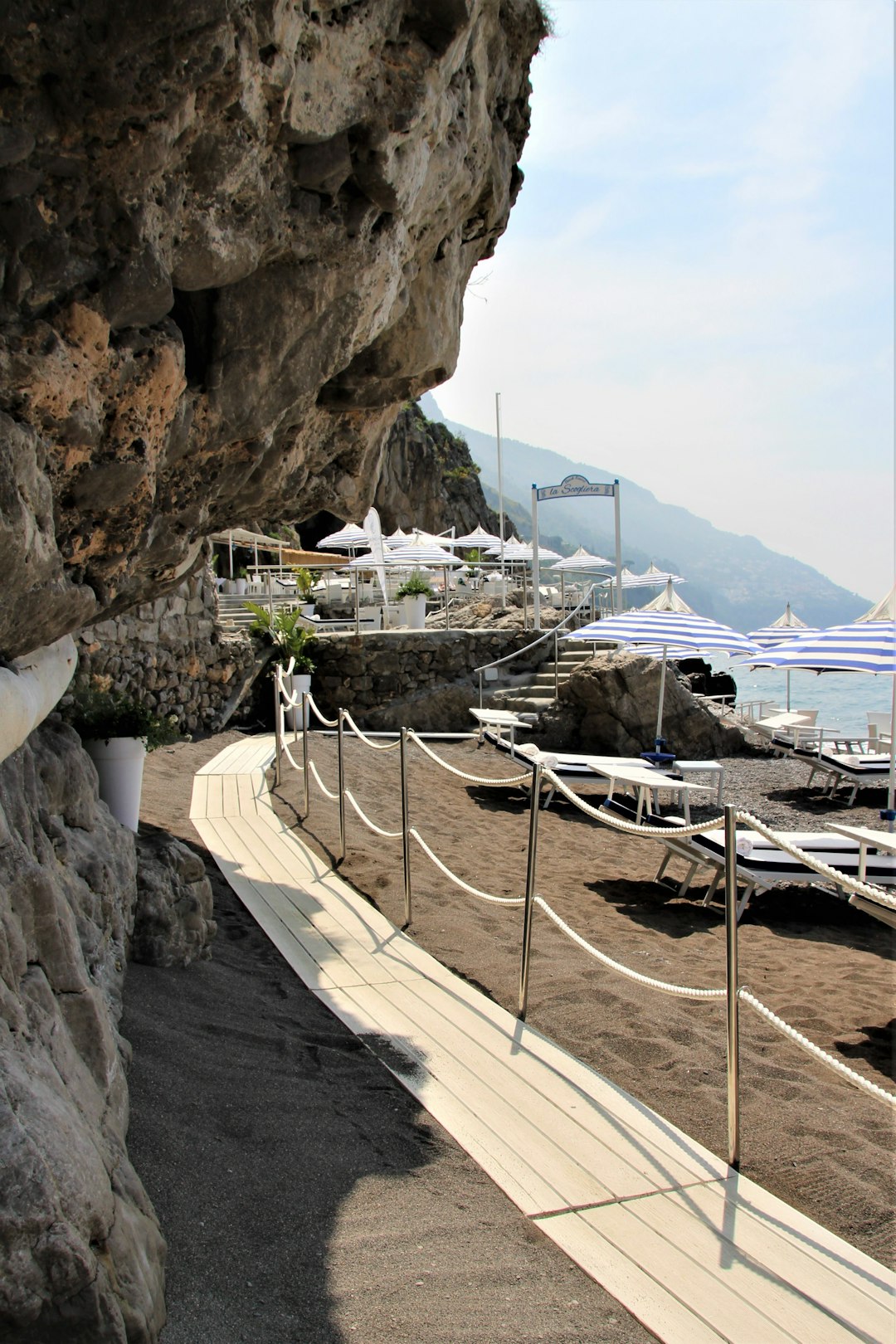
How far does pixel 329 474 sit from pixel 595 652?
10908 millimetres

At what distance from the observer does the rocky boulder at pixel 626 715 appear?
571 inches

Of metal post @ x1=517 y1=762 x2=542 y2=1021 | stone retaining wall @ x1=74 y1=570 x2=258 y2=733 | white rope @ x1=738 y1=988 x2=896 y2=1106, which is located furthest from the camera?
stone retaining wall @ x1=74 y1=570 x2=258 y2=733

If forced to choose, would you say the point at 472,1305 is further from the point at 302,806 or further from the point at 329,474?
the point at 302,806

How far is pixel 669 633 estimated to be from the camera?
39.9 ft

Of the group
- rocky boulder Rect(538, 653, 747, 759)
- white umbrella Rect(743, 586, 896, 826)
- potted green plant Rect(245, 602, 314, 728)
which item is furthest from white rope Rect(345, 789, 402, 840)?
potted green plant Rect(245, 602, 314, 728)

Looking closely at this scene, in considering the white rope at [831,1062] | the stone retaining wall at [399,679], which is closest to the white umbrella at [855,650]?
the stone retaining wall at [399,679]

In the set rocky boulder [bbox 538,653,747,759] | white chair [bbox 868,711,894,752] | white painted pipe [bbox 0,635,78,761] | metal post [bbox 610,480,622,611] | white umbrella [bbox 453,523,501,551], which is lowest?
white chair [bbox 868,711,894,752]

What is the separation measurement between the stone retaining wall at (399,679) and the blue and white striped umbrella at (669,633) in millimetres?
3768

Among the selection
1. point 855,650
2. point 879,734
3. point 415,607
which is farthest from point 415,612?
point 855,650

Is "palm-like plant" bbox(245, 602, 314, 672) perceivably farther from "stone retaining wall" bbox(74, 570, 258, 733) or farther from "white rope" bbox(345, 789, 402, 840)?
"white rope" bbox(345, 789, 402, 840)

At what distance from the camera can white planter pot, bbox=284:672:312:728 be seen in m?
14.0

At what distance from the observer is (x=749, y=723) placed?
53.3 ft

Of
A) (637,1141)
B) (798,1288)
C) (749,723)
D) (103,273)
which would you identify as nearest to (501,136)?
(103,273)

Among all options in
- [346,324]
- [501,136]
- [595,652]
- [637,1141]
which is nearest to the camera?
[637,1141]
